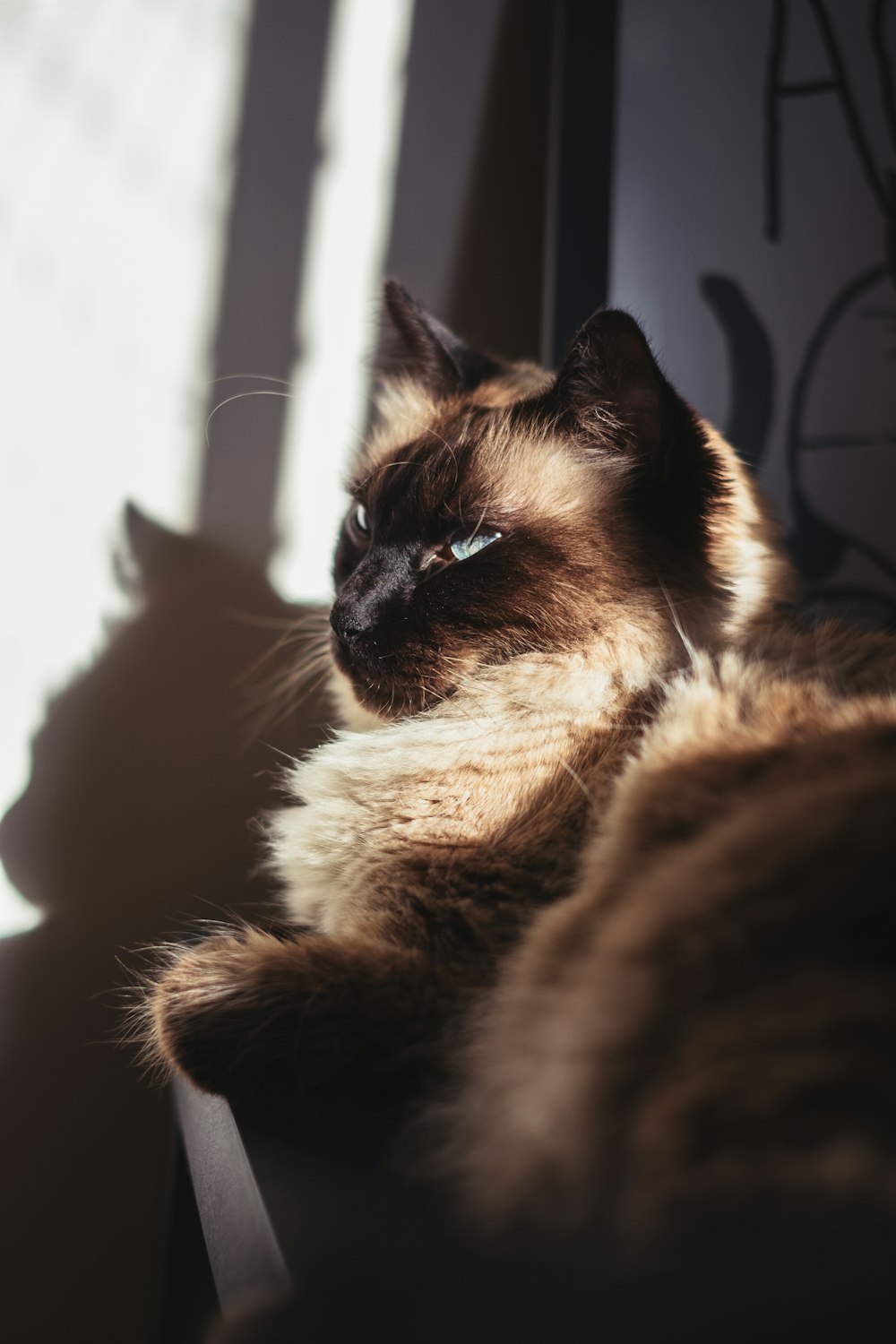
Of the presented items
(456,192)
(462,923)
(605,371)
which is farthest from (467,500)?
(456,192)

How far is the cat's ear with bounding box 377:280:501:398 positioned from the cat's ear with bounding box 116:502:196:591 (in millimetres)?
433

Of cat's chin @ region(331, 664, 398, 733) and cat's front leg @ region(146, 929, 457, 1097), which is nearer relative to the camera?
cat's front leg @ region(146, 929, 457, 1097)

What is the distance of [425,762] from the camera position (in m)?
0.82

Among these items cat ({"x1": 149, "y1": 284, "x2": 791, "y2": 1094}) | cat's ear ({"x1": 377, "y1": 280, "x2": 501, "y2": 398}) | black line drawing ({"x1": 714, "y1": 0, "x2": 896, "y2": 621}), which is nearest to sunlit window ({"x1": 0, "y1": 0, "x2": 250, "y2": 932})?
cat's ear ({"x1": 377, "y1": 280, "x2": 501, "y2": 398})

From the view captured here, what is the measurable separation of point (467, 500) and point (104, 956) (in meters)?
0.80

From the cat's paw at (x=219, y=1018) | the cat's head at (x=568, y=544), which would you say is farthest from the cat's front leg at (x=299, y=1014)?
the cat's head at (x=568, y=544)

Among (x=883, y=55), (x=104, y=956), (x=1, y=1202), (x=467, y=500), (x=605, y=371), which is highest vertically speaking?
(x=883, y=55)

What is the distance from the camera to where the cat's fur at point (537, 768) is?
1.75 feet

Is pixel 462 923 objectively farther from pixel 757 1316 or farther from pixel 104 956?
pixel 104 956

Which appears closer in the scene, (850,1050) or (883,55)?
(850,1050)

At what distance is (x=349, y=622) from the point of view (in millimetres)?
901

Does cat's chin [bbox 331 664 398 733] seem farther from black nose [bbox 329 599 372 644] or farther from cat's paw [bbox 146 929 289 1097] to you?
cat's paw [bbox 146 929 289 1097]

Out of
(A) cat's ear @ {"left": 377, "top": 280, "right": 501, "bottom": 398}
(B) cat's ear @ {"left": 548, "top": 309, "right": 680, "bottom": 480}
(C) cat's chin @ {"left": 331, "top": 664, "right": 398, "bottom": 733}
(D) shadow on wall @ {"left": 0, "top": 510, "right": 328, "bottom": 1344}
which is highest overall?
(A) cat's ear @ {"left": 377, "top": 280, "right": 501, "bottom": 398}

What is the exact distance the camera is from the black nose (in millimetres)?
896
